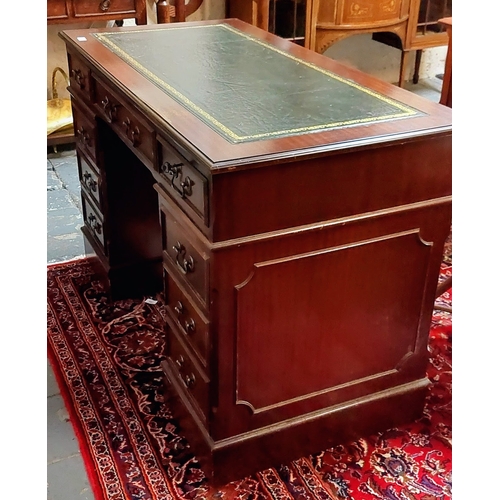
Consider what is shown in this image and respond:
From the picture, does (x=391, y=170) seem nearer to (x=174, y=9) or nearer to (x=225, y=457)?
(x=225, y=457)

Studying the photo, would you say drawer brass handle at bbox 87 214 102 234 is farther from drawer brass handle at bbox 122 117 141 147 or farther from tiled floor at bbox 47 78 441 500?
drawer brass handle at bbox 122 117 141 147

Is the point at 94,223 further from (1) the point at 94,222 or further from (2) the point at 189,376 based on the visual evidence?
(2) the point at 189,376

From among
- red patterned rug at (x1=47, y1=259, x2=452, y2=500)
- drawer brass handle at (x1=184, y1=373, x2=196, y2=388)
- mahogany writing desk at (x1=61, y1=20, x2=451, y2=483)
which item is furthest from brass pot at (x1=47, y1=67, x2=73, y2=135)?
drawer brass handle at (x1=184, y1=373, x2=196, y2=388)

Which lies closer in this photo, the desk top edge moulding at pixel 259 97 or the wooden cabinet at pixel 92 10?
the desk top edge moulding at pixel 259 97

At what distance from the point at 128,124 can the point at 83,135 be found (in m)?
0.66

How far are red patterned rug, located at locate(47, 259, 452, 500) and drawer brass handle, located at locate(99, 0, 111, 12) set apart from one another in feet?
6.26

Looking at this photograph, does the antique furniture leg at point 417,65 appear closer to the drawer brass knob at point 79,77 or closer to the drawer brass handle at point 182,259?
the drawer brass knob at point 79,77

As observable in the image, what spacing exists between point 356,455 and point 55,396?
2.99 feet

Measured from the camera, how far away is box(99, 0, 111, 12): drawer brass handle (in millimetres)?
3361

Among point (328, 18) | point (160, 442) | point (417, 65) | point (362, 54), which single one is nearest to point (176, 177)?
point (160, 442)

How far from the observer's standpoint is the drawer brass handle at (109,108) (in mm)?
1845

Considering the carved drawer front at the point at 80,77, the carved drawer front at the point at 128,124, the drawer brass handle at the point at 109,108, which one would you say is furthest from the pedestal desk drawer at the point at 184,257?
the carved drawer front at the point at 80,77

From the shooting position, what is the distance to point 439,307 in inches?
90.7

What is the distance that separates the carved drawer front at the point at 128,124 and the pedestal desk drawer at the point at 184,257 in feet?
0.52
